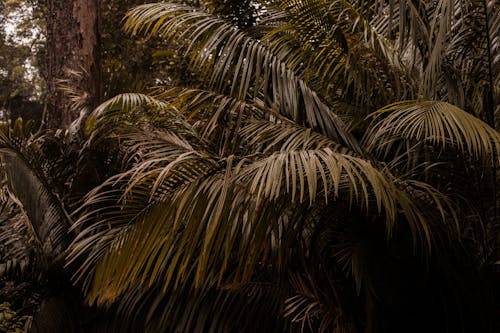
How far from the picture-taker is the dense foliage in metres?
2.16

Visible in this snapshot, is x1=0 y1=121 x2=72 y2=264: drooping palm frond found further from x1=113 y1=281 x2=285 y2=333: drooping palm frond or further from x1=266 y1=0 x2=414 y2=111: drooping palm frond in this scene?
x1=266 y1=0 x2=414 y2=111: drooping palm frond

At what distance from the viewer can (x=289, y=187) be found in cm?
213

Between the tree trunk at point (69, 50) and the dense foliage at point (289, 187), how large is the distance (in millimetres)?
1110

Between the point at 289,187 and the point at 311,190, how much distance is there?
0.31 m

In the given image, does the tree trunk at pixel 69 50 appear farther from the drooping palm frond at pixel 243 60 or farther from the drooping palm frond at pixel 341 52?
the drooping palm frond at pixel 341 52

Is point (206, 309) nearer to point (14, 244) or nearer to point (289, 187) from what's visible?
point (289, 187)

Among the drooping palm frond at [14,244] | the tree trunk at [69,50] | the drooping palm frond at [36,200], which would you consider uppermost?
the tree trunk at [69,50]

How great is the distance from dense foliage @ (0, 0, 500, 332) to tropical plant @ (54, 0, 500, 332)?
1cm

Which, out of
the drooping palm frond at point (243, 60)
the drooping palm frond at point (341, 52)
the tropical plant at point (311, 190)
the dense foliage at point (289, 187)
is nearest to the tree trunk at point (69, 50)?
the dense foliage at point (289, 187)

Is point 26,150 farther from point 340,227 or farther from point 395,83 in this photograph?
point 395,83

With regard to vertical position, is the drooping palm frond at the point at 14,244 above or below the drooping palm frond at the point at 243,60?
below

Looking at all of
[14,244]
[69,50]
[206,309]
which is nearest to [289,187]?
[206,309]

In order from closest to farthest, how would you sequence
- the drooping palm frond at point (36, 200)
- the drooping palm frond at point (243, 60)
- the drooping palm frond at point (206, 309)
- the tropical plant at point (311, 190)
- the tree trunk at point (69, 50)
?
1. the tropical plant at point (311, 190)
2. the drooping palm frond at point (206, 309)
3. the drooping palm frond at point (243, 60)
4. the drooping palm frond at point (36, 200)
5. the tree trunk at point (69, 50)

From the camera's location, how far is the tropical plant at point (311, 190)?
2.13 metres
